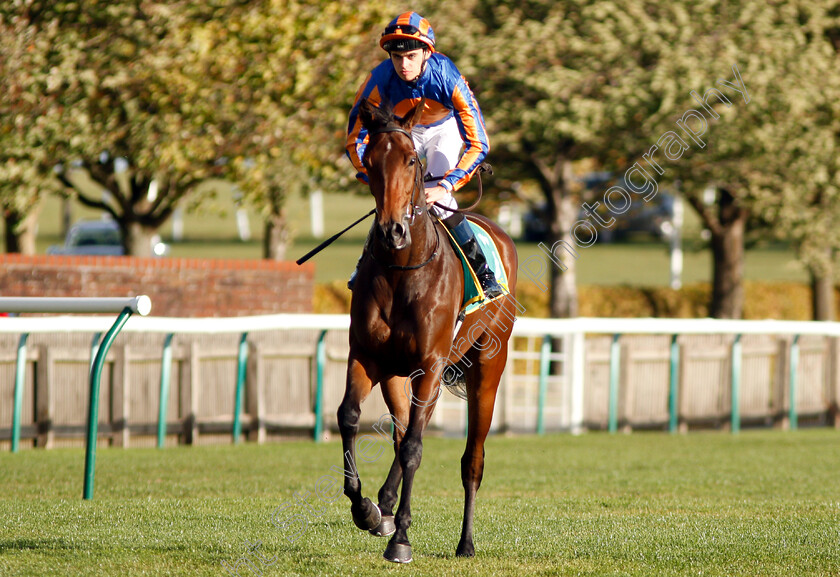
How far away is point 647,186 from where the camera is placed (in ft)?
59.3

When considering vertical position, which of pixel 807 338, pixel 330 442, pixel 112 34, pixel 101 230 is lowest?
pixel 330 442

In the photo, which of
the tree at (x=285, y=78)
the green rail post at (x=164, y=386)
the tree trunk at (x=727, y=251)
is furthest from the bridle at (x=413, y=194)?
the tree trunk at (x=727, y=251)

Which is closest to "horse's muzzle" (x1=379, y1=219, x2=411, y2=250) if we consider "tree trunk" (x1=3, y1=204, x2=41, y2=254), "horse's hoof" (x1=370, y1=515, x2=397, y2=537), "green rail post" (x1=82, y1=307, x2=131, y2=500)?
"horse's hoof" (x1=370, y1=515, x2=397, y2=537)

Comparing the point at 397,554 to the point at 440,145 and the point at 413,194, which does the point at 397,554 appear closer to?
the point at 413,194

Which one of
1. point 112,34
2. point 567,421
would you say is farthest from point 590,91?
point 112,34

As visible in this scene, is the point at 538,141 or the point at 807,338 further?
the point at 538,141

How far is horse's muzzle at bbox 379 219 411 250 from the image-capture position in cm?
471

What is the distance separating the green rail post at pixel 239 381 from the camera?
35.9ft

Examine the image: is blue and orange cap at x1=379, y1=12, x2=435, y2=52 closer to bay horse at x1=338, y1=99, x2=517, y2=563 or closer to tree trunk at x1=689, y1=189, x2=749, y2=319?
bay horse at x1=338, y1=99, x2=517, y2=563

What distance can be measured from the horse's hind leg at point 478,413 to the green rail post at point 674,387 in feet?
24.2

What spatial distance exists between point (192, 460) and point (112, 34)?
19.8 feet

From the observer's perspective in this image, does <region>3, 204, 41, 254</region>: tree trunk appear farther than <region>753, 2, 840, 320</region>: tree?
No

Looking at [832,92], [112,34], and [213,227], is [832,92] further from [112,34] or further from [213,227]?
[213,227]

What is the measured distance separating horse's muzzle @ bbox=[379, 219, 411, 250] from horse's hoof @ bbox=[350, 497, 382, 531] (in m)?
1.15
